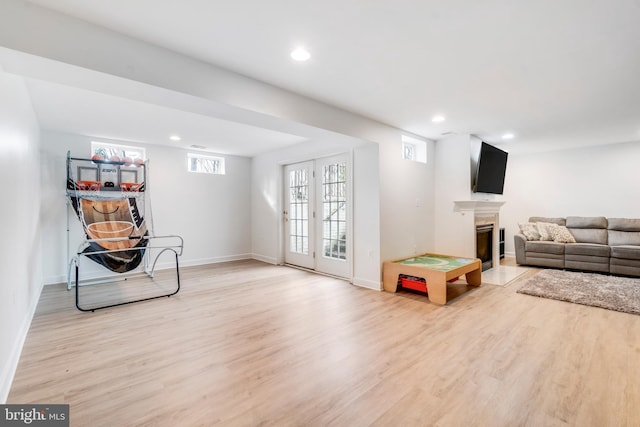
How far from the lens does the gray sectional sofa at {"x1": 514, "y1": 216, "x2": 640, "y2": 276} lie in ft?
16.0

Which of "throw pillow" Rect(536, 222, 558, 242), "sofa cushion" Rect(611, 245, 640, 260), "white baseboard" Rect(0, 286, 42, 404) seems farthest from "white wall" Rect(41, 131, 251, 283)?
"sofa cushion" Rect(611, 245, 640, 260)

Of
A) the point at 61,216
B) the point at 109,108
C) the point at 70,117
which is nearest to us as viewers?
the point at 109,108

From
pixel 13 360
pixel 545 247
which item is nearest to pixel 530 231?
pixel 545 247

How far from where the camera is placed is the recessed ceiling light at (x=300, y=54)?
7.55ft

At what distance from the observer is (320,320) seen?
3.14 m

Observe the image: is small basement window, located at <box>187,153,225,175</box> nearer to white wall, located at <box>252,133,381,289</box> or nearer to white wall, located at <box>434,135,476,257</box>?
white wall, located at <box>252,133,381,289</box>

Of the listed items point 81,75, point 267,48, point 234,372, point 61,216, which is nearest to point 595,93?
point 267,48

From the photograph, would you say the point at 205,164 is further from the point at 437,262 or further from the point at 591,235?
the point at 591,235

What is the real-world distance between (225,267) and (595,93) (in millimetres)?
6101

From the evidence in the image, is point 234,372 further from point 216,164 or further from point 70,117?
point 216,164

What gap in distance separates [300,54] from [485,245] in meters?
4.91

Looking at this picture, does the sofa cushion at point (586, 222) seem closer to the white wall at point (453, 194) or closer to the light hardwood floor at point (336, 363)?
the white wall at point (453, 194)

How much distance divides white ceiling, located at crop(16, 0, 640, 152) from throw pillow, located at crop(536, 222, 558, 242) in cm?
271
